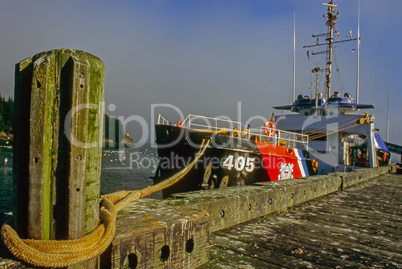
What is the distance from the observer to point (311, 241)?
3320 mm

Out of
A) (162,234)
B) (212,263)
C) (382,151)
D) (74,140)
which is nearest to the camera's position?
(74,140)

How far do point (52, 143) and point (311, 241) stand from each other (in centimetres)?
294

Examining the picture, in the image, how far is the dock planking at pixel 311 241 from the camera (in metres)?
2.68

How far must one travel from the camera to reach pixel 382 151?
2420 cm

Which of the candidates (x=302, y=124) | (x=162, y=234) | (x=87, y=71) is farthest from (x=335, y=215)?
(x=302, y=124)

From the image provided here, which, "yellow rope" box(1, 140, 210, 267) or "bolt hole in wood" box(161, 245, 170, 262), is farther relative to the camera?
"bolt hole in wood" box(161, 245, 170, 262)

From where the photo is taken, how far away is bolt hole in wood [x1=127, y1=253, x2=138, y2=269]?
6.41 feet

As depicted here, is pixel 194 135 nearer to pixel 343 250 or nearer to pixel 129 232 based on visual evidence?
pixel 343 250

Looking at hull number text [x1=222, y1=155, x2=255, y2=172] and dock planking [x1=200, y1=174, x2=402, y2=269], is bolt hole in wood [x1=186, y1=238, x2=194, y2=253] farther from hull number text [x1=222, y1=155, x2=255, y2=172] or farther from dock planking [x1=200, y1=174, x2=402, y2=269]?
hull number text [x1=222, y1=155, x2=255, y2=172]

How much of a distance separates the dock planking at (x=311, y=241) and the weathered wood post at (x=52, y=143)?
139 cm

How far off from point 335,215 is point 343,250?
192 cm

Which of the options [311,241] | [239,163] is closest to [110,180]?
[239,163]

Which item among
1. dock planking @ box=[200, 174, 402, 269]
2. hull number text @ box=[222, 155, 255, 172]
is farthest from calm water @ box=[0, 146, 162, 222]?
hull number text @ box=[222, 155, 255, 172]

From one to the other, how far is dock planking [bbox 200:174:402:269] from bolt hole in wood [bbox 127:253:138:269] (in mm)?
775
